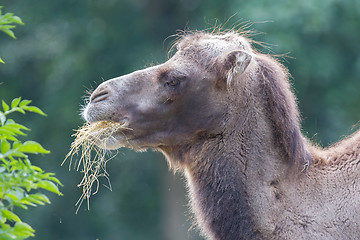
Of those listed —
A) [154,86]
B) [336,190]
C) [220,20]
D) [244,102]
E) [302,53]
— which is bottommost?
[336,190]

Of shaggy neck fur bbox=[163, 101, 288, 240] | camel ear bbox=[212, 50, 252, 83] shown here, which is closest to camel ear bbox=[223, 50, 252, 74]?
camel ear bbox=[212, 50, 252, 83]

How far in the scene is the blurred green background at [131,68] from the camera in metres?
12.4

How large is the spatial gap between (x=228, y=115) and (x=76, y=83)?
9887mm

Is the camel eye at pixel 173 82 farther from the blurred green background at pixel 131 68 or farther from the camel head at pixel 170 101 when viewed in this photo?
the blurred green background at pixel 131 68

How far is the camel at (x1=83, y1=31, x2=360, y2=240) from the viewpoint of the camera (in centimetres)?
414

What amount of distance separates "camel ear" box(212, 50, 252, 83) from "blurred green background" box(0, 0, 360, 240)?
22.8 feet

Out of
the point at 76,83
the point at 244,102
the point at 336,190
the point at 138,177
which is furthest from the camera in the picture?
the point at 138,177

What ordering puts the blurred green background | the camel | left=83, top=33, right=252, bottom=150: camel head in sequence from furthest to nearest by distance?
1. the blurred green background
2. left=83, top=33, right=252, bottom=150: camel head
3. the camel

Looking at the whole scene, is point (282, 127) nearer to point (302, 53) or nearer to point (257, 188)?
point (257, 188)

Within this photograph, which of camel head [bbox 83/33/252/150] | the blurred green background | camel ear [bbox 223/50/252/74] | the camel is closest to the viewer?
the camel

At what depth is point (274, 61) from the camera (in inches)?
190

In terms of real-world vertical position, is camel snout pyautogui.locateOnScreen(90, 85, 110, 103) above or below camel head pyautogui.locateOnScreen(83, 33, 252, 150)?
above

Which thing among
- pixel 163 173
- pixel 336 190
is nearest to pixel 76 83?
pixel 163 173

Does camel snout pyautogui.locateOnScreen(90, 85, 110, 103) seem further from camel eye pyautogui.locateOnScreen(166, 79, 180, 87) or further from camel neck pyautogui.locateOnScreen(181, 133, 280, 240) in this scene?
camel neck pyautogui.locateOnScreen(181, 133, 280, 240)
